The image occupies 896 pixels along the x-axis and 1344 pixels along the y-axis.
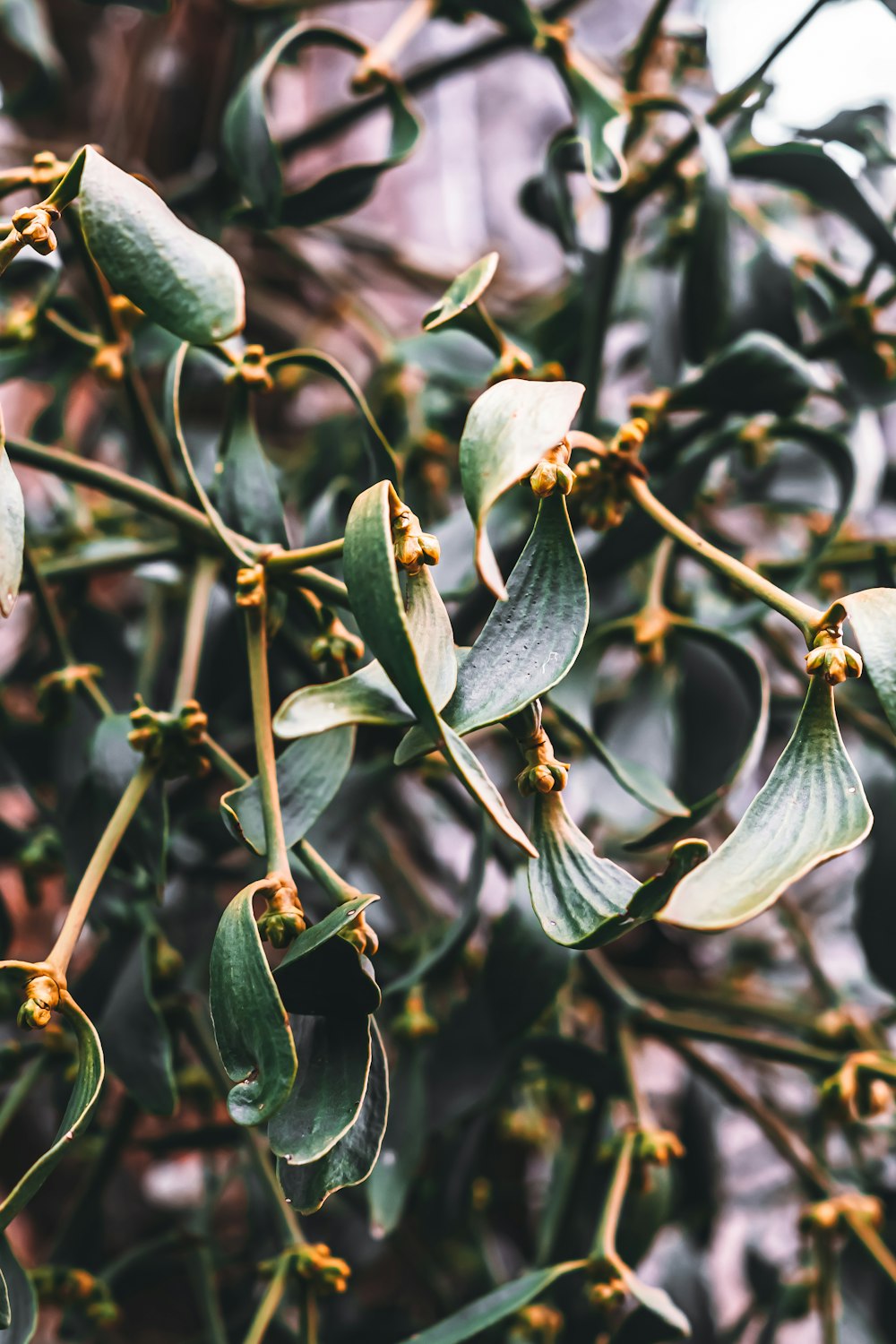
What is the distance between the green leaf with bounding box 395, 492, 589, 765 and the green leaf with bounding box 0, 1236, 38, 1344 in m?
0.21

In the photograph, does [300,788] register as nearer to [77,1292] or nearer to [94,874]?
[94,874]

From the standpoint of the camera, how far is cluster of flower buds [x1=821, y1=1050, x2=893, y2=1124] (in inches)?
20.2

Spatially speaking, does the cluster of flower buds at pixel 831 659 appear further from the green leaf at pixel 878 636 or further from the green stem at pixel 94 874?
the green stem at pixel 94 874

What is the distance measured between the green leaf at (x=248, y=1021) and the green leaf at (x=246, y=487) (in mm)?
160

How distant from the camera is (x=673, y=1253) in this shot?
0.66 metres

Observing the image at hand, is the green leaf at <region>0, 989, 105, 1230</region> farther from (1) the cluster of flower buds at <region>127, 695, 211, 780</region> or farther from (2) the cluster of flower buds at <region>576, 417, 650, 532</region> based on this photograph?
(2) the cluster of flower buds at <region>576, 417, 650, 532</region>

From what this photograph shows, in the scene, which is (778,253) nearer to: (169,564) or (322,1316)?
(169,564)

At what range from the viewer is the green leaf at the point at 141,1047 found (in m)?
0.44

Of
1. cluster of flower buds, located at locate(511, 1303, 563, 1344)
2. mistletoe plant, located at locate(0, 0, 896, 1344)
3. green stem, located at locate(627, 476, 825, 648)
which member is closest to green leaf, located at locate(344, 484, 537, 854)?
mistletoe plant, located at locate(0, 0, 896, 1344)

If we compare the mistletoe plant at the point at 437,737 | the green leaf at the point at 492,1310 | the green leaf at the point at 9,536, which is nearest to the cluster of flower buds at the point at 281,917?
the mistletoe plant at the point at 437,737

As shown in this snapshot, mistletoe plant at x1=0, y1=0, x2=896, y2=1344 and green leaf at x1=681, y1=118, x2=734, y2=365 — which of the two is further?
green leaf at x1=681, y1=118, x2=734, y2=365

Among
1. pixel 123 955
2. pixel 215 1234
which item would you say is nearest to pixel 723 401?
pixel 123 955

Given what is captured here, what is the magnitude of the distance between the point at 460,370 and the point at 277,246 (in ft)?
1.25

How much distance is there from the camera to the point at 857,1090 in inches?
21.2
